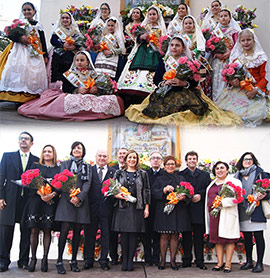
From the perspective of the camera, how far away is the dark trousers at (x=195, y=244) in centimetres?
429

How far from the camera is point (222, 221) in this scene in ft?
13.8

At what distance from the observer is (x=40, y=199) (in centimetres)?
405

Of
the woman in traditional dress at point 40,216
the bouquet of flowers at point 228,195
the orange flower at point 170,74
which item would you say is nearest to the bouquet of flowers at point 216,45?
the orange flower at point 170,74

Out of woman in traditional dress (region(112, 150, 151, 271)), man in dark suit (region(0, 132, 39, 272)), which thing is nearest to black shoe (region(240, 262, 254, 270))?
woman in traditional dress (region(112, 150, 151, 271))

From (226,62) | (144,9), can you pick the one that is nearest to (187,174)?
(226,62)

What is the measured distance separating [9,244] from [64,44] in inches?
120

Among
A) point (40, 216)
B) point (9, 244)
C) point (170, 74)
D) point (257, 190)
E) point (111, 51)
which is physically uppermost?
point (111, 51)

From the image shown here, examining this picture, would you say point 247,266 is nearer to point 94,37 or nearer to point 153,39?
point 153,39

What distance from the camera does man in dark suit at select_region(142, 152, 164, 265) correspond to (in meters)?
4.38

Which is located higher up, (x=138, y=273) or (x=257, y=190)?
(x=257, y=190)

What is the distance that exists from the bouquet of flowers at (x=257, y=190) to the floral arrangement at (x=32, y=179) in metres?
2.22

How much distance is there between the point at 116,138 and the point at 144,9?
370 cm

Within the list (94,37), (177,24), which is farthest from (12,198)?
(177,24)

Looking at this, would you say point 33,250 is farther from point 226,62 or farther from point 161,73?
point 226,62
